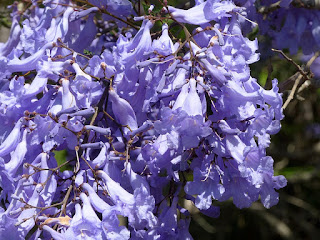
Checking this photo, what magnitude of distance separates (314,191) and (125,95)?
2251 mm

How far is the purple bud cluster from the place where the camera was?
4.18ft

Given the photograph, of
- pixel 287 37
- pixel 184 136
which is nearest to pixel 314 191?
pixel 287 37

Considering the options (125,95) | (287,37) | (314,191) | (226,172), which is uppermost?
(125,95)

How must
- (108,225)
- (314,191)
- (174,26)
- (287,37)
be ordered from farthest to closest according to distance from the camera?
(314,191) < (287,37) < (174,26) < (108,225)

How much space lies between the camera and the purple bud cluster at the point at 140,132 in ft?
4.18

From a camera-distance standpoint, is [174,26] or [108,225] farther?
[174,26]

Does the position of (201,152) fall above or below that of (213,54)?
below

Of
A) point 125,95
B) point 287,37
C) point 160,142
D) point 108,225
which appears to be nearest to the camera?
point 108,225

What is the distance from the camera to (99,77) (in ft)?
4.61

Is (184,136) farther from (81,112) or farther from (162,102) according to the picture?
(81,112)

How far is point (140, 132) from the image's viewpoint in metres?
1.38

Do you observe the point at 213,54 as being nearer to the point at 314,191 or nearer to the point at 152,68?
the point at 152,68

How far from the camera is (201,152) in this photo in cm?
135

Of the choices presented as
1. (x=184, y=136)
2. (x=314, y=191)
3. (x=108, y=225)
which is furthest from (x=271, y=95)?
(x=314, y=191)
